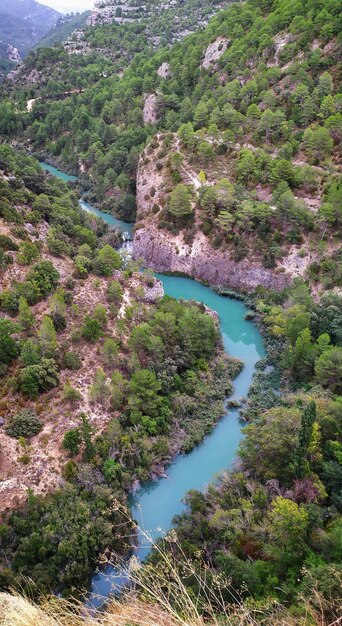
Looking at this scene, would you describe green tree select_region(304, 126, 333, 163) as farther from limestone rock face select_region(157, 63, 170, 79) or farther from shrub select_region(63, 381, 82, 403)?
limestone rock face select_region(157, 63, 170, 79)

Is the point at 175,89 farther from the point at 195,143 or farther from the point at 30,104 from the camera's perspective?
the point at 30,104

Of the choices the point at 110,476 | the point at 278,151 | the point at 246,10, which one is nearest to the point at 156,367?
the point at 110,476

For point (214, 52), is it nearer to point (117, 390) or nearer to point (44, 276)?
point (44, 276)

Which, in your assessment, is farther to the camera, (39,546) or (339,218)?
(339,218)

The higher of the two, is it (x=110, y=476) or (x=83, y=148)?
(x=83, y=148)

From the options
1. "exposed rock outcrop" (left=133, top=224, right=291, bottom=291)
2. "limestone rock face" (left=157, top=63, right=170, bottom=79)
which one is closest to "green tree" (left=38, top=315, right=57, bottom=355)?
"exposed rock outcrop" (left=133, top=224, right=291, bottom=291)

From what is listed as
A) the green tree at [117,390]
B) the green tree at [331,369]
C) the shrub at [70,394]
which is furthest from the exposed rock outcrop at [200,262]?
the shrub at [70,394]
